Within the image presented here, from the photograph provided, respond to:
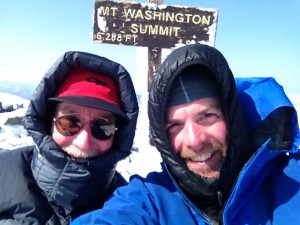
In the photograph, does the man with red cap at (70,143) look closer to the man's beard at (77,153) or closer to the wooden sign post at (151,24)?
the man's beard at (77,153)

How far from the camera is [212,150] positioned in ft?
5.26

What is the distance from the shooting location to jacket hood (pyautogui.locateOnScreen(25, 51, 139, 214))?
1675mm

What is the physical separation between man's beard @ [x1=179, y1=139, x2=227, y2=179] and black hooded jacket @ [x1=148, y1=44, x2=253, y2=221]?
4 centimetres

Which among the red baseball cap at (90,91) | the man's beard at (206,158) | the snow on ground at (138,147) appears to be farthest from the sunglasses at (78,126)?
the snow on ground at (138,147)

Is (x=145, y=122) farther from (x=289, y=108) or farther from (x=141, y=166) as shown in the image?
(x=289, y=108)

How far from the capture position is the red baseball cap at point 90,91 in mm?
1759

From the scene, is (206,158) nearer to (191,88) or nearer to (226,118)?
(226,118)

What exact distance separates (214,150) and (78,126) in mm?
780

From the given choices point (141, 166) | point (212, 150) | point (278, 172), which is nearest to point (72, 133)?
point (212, 150)

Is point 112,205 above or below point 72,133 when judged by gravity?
below

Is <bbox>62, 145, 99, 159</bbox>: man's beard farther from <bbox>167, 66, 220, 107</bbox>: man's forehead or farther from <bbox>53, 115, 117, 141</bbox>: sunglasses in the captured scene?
<bbox>167, 66, 220, 107</bbox>: man's forehead

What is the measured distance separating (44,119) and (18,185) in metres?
0.41

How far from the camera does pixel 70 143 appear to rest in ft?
5.88

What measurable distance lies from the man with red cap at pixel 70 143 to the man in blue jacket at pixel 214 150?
0.28 meters
